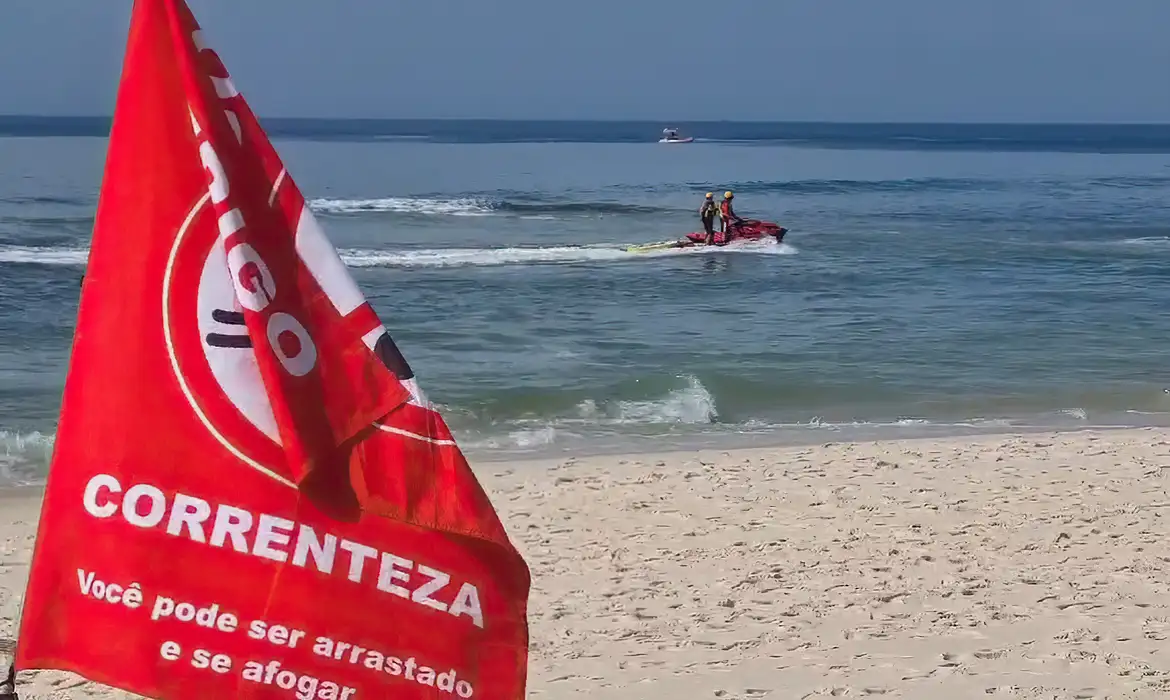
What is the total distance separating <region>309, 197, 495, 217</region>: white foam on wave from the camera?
37.2 metres

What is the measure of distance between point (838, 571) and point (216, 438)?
20.4ft

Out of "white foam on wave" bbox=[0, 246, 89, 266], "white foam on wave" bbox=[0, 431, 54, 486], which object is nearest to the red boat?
"white foam on wave" bbox=[0, 246, 89, 266]

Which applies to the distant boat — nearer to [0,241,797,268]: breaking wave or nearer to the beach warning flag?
[0,241,797,268]: breaking wave

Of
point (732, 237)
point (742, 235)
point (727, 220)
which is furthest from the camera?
point (742, 235)

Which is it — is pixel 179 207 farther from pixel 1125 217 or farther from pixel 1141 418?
pixel 1125 217

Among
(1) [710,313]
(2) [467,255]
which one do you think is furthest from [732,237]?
(1) [710,313]

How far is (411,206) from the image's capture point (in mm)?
38906

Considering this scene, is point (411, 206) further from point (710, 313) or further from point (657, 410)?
point (657, 410)

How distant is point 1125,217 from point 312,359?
42057 millimetres

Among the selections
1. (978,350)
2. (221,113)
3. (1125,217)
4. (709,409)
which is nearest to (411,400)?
(221,113)

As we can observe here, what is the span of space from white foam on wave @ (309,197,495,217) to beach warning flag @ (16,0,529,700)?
112ft

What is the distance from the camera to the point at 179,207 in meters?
2.07

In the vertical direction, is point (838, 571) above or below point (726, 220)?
below

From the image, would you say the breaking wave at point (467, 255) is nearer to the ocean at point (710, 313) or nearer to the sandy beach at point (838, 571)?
the ocean at point (710, 313)
